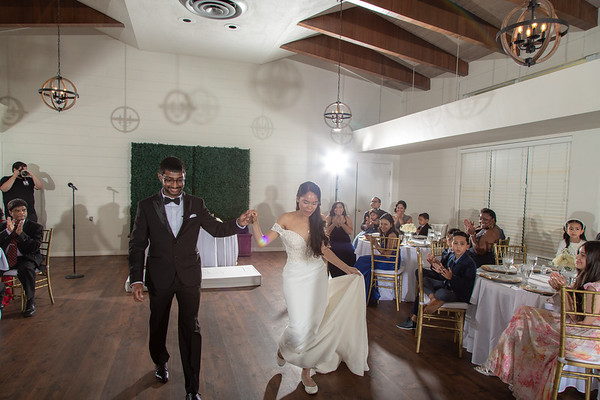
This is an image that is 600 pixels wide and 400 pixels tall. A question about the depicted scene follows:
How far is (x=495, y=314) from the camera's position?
3.26m

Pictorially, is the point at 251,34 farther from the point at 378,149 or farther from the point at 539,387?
the point at 539,387

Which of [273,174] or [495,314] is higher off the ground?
[273,174]

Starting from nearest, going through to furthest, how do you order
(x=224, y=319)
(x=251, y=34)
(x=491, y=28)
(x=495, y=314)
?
1. (x=495, y=314)
2. (x=224, y=319)
3. (x=491, y=28)
4. (x=251, y=34)

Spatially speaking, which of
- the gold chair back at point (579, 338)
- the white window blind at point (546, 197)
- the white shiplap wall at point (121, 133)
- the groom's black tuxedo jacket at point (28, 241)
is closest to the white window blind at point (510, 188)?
the white window blind at point (546, 197)

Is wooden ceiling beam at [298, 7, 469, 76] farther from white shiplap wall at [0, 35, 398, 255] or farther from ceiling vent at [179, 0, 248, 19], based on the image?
white shiplap wall at [0, 35, 398, 255]

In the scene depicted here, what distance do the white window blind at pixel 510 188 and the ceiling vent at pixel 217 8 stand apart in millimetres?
5700

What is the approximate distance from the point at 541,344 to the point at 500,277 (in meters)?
0.75

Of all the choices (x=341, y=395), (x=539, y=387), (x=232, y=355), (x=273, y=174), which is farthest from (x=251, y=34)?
(x=539, y=387)

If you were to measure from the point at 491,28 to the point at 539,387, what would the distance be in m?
6.09

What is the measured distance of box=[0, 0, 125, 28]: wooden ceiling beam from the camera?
6.45m

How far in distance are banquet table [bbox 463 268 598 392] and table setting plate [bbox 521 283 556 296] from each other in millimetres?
28

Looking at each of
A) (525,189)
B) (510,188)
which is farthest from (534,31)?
(510,188)

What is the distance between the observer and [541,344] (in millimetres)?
2689

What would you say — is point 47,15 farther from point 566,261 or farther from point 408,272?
point 566,261
